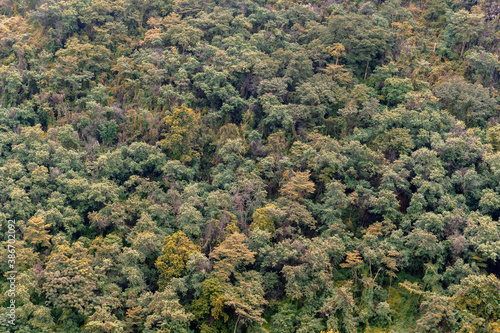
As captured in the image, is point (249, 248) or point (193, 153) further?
point (193, 153)

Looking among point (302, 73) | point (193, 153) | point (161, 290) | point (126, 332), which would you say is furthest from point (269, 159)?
point (126, 332)

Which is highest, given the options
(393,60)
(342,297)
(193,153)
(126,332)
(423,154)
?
(393,60)

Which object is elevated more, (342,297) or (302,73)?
(302,73)

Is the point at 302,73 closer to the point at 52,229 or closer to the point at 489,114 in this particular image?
the point at 489,114

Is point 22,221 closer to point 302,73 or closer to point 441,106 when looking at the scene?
point 302,73

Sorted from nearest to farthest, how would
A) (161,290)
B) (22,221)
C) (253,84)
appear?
1. (161,290)
2. (22,221)
3. (253,84)

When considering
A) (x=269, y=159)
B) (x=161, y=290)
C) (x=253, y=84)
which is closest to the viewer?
(x=161, y=290)
